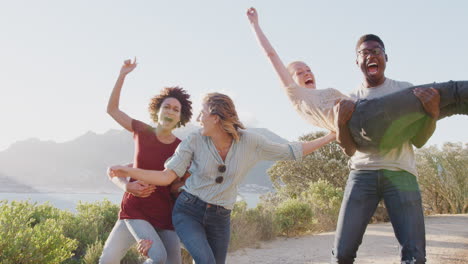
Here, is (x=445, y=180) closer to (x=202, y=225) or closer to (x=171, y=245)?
(x=171, y=245)

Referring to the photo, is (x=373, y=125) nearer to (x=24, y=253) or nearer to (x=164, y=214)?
(x=164, y=214)

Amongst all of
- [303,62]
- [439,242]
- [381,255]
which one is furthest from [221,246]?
[439,242]

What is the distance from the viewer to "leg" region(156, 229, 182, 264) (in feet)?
11.5

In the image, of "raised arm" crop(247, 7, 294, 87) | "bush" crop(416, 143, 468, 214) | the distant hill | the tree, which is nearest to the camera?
"raised arm" crop(247, 7, 294, 87)

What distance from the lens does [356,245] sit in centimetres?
274

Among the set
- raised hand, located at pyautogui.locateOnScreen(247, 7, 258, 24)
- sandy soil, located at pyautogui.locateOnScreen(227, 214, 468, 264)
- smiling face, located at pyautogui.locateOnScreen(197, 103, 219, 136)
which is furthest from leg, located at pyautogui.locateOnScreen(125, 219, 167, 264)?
sandy soil, located at pyautogui.locateOnScreen(227, 214, 468, 264)

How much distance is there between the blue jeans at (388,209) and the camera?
2.54 metres

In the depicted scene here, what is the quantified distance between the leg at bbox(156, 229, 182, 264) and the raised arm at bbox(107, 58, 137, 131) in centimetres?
115

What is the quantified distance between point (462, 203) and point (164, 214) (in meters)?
16.3

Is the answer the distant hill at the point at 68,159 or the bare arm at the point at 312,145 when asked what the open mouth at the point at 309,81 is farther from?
the distant hill at the point at 68,159

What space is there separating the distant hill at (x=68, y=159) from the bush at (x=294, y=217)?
67575 millimetres

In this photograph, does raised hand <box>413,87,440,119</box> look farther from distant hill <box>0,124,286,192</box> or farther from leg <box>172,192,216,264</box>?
distant hill <box>0,124,286,192</box>

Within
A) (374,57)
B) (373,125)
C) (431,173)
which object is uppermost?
(374,57)

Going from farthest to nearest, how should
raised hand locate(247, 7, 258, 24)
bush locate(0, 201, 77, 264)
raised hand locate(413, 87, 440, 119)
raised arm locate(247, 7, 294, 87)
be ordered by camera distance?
bush locate(0, 201, 77, 264) → raised hand locate(247, 7, 258, 24) → raised arm locate(247, 7, 294, 87) → raised hand locate(413, 87, 440, 119)
